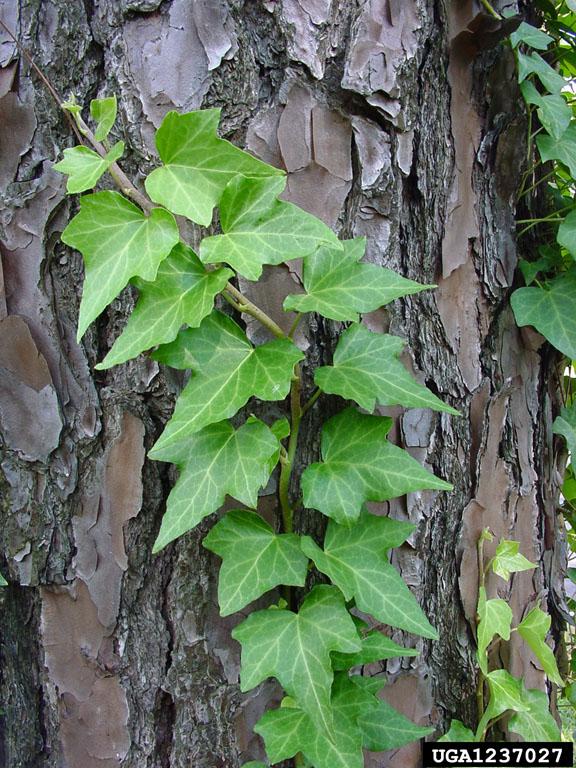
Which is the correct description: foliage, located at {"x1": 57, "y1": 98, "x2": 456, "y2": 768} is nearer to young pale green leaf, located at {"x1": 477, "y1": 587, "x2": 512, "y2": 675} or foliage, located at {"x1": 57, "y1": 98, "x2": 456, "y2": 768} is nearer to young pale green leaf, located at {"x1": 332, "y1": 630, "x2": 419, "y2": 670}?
young pale green leaf, located at {"x1": 332, "y1": 630, "x2": 419, "y2": 670}

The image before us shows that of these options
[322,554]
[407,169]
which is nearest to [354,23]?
[407,169]

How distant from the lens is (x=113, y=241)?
638mm

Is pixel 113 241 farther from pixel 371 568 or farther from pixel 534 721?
pixel 534 721

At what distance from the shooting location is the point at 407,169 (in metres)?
0.82

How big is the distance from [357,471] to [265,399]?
6.0 inches

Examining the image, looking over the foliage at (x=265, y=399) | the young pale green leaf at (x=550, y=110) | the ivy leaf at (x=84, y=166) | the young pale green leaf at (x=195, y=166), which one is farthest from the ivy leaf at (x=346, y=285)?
the young pale green leaf at (x=550, y=110)

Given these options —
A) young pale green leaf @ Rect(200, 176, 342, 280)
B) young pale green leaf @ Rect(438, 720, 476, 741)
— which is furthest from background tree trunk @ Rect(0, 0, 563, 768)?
young pale green leaf @ Rect(200, 176, 342, 280)

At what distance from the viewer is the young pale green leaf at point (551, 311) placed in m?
0.91

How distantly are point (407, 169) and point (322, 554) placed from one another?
49 cm

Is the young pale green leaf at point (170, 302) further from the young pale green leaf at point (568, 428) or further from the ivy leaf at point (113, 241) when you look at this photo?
the young pale green leaf at point (568, 428)

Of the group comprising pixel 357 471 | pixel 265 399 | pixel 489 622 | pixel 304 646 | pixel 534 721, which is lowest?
pixel 534 721

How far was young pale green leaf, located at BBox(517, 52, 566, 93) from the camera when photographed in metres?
0.86

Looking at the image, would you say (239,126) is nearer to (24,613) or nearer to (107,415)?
(107,415)

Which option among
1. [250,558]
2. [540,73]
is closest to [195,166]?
[250,558]
